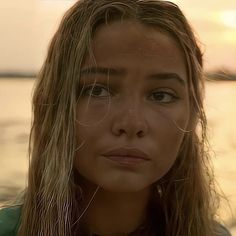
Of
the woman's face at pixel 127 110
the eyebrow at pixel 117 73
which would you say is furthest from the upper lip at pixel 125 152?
the eyebrow at pixel 117 73

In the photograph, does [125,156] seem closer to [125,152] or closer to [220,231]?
[125,152]

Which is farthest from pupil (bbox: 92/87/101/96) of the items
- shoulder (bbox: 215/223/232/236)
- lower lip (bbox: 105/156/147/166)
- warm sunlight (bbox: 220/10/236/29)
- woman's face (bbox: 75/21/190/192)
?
warm sunlight (bbox: 220/10/236/29)

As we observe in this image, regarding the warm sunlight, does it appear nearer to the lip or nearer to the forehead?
the forehead

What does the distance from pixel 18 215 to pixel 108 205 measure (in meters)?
0.15

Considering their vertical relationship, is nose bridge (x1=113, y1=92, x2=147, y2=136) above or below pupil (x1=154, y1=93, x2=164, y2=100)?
below

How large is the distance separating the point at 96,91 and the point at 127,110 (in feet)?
0.20

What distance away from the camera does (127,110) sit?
776 mm

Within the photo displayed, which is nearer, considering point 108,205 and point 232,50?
point 108,205

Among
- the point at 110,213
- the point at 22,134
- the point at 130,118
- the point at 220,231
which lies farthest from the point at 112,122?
the point at 22,134

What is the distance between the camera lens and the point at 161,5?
871 mm

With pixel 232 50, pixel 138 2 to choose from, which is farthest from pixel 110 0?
pixel 232 50

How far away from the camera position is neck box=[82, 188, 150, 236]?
0.90m

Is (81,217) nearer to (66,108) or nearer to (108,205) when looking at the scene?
(108,205)

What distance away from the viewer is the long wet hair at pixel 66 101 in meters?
0.83
